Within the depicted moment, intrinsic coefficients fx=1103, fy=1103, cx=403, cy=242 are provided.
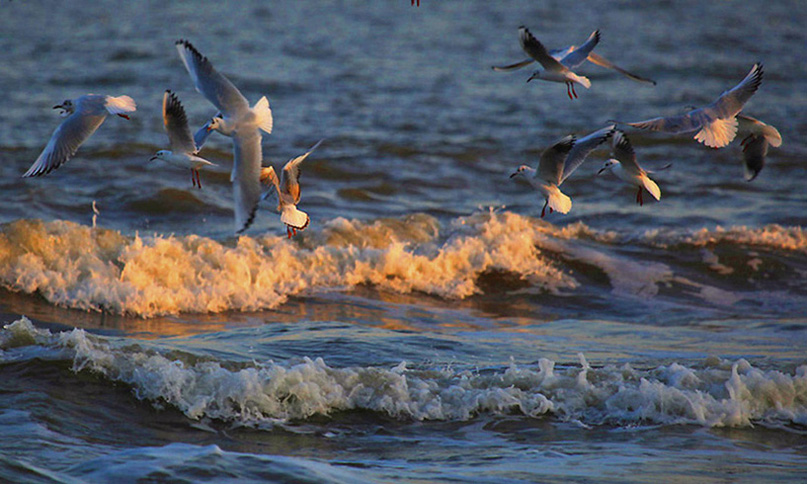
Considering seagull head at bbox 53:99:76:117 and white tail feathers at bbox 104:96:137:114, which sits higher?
seagull head at bbox 53:99:76:117

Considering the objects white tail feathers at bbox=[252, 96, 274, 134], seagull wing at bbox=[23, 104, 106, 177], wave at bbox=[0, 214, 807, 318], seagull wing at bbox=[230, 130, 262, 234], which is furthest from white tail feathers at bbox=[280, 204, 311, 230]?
wave at bbox=[0, 214, 807, 318]

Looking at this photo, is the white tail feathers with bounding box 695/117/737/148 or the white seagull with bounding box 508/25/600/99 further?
the white seagull with bounding box 508/25/600/99

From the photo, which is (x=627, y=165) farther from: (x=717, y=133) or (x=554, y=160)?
(x=717, y=133)

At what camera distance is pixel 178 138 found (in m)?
5.62

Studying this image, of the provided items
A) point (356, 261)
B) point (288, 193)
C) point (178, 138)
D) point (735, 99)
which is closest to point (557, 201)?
point (735, 99)

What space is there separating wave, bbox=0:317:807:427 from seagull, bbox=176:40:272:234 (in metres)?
1.33

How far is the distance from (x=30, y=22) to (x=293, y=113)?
858 centimetres

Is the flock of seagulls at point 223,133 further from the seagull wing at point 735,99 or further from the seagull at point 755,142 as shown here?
the seagull at point 755,142

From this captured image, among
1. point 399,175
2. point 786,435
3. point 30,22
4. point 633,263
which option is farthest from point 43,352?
point 30,22

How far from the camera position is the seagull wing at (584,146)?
20.3 feet

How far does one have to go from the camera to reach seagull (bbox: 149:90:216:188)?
556 cm

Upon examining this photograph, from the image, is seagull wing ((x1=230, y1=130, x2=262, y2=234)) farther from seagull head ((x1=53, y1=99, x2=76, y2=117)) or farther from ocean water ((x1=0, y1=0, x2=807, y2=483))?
seagull head ((x1=53, y1=99, x2=76, y2=117))

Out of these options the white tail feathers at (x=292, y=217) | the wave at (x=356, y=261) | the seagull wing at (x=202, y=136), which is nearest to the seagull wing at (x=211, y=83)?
the seagull wing at (x=202, y=136)

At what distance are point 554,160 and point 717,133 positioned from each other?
3.04ft
